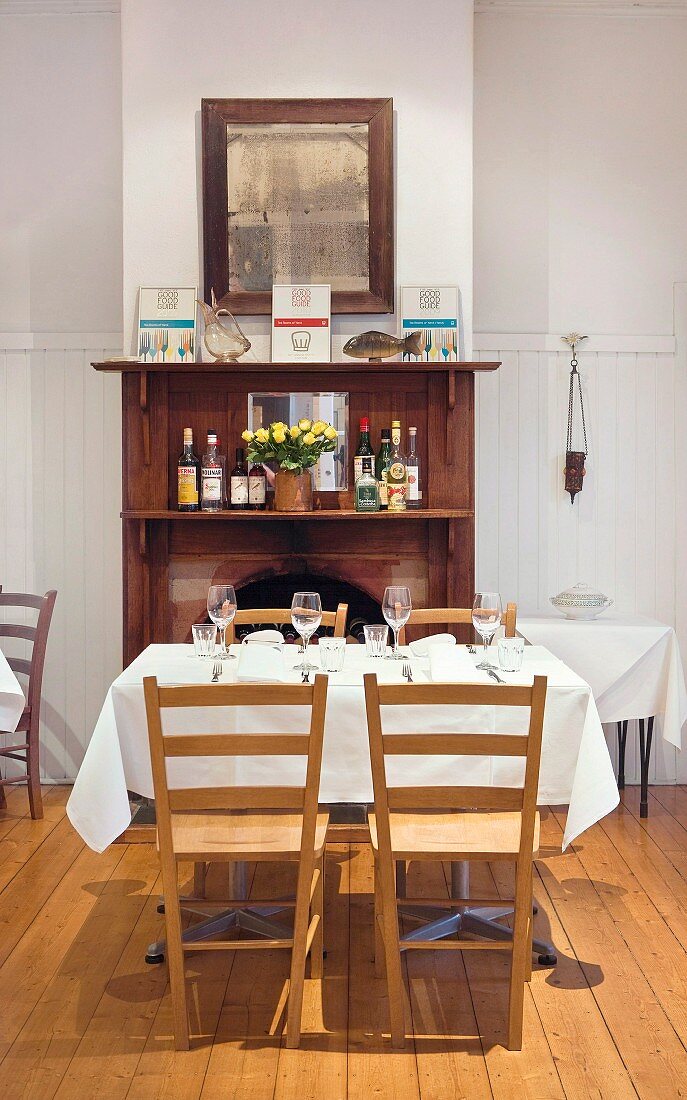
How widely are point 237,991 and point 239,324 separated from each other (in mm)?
2568

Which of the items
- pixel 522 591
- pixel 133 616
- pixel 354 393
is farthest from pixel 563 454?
pixel 133 616

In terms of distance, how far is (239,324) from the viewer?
409 centimetres

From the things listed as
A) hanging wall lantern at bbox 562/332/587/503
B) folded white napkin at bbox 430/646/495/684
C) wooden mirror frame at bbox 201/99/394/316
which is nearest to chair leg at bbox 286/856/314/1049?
folded white napkin at bbox 430/646/495/684

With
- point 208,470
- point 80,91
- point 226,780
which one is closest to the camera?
point 226,780

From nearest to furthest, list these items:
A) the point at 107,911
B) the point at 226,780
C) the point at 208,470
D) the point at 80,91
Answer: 1. the point at 226,780
2. the point at 107,911
3. the point at 208,470
4. the point at 80,91

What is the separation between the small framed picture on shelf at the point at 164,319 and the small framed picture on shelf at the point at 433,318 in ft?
2.87

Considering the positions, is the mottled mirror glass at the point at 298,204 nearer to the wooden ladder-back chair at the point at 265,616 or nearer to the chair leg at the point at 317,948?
the wooden ladder-back chair at the point at 265,616

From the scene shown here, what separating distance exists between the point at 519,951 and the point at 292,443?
2.07 meters

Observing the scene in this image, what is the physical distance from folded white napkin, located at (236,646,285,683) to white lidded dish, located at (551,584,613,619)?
1.80m

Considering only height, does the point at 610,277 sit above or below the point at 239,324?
above

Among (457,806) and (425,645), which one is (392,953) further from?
(425,645)

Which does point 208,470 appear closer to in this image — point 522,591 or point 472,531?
point 472,531

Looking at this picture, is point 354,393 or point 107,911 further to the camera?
point 354,393

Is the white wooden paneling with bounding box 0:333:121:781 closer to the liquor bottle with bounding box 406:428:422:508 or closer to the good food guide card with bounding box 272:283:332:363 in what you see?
the good food guide card with bounding box 272:283:332:363
